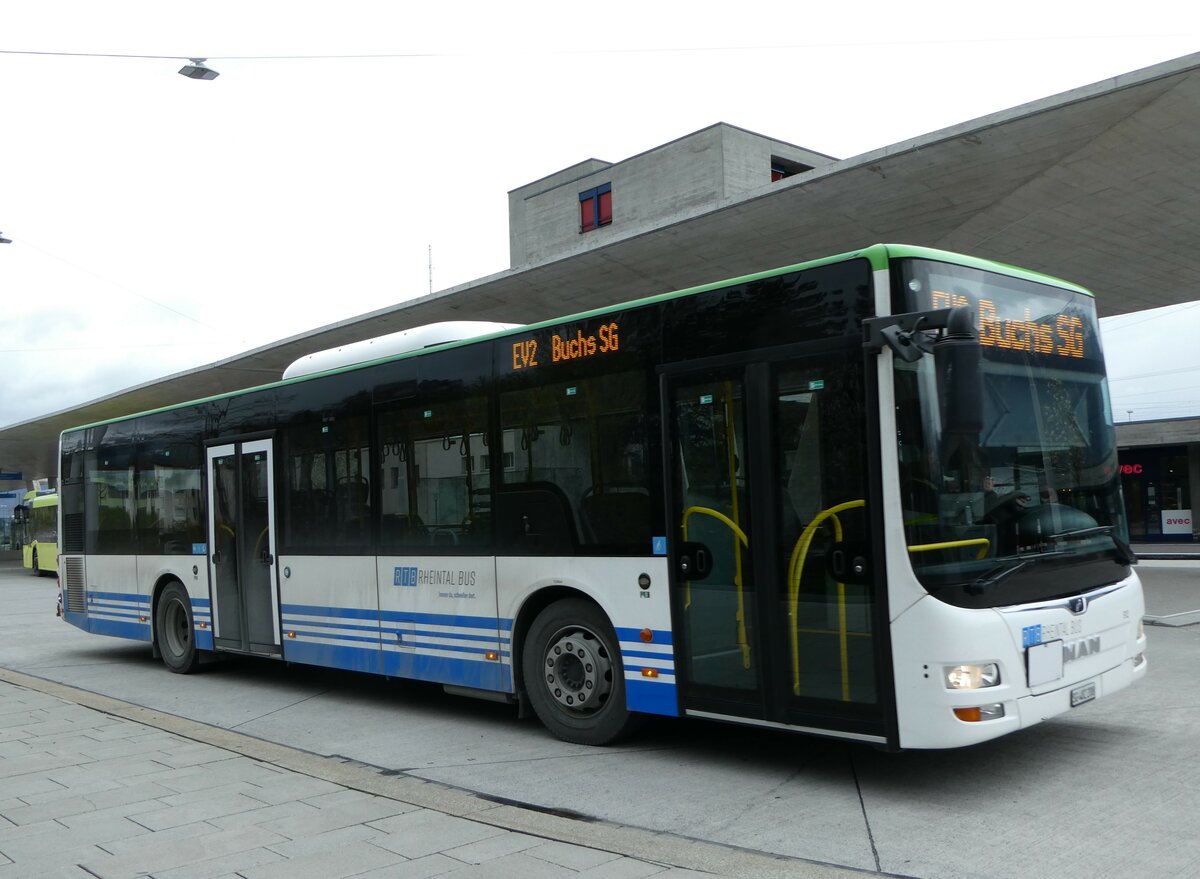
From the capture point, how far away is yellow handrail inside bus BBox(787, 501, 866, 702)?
589 cm

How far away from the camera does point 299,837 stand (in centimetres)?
552

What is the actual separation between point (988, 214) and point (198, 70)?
11.9 m

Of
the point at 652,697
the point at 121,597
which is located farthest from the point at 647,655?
the point at 121,597

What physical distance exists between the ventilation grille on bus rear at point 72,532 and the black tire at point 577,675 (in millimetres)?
8749

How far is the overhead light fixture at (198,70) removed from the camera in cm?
1134

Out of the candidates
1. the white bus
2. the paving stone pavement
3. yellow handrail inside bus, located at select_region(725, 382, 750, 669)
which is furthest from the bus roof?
the paving stone pavement

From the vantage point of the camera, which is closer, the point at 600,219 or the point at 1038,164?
the point at 1038,164

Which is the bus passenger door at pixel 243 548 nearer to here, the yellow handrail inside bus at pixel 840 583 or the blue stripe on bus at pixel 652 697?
the blue stripe on bus at pixel 652 697

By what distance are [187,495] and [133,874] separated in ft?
24.1

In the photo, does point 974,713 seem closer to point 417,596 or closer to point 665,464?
point 665,464

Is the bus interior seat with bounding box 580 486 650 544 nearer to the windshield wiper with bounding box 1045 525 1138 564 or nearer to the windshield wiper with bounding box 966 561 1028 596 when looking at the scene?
the windshield wiper with bounding box 966 561 1028 596

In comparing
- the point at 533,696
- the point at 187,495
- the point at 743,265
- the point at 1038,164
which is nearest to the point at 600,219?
the point at 743,265

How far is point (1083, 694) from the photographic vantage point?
6.09 meters

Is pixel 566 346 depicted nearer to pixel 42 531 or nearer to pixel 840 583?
pixel 840 583
